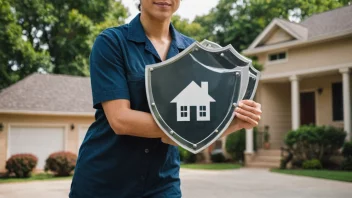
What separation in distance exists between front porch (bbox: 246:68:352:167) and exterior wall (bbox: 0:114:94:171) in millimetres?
7693

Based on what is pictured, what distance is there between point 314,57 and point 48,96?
1165 cm

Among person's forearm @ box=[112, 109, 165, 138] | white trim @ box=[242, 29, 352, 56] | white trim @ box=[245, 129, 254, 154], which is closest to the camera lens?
person's forearm @ box=[112, 109, 165, 138]

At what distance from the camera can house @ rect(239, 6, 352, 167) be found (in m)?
17.0

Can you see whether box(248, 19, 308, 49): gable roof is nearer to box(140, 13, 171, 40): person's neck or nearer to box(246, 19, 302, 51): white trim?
box(246, 19, 302, 51): white trim

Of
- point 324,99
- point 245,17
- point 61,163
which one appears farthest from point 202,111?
point 245,17

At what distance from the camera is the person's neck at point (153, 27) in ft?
6.09

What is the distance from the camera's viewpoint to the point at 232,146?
20.7m

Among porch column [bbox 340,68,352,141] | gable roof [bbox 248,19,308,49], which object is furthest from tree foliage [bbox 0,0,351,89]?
porch column [bbox 340,68,352,141]

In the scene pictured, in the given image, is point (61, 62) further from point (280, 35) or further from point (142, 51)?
point (142, 51)

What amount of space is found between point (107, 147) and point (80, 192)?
9.4 inches

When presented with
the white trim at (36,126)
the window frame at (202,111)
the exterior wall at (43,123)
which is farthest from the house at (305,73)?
the window frame at (202,111)

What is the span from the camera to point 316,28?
744 inches

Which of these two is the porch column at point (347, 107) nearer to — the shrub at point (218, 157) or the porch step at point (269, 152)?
the porch step at point (269, 152)

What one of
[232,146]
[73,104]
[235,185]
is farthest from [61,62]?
[235,185]
